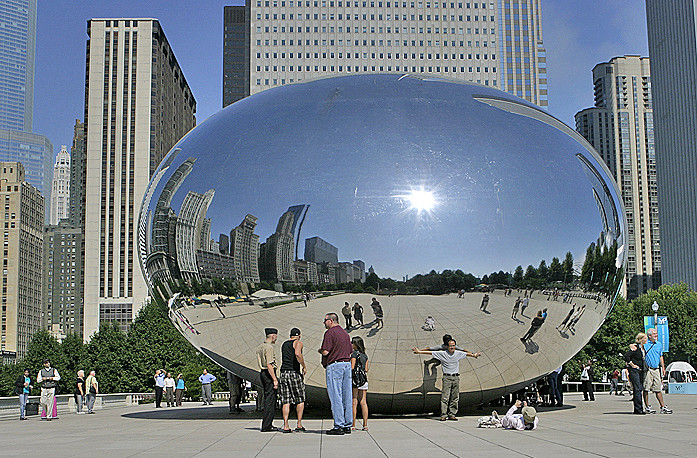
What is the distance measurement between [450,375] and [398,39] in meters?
141

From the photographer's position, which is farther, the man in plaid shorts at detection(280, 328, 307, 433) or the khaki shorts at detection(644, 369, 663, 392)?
the khaki shorts at detection(644, 369, 663, 392)

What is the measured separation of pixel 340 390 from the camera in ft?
34.7

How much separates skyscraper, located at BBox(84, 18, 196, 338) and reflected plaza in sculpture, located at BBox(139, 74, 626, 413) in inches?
4417

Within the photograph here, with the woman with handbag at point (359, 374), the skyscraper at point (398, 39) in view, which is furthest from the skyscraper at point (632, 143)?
the woman with handbag at point (359, 374)

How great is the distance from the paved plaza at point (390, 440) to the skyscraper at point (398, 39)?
13197 cm

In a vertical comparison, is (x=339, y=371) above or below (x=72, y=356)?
above

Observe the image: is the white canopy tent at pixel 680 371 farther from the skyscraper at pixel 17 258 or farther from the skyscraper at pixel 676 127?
the skyscraper at pixel 17 258

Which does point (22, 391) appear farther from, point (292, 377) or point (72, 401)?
point (292, 377)

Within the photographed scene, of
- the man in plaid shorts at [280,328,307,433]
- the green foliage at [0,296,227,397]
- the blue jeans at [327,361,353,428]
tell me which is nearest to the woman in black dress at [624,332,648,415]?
the blue jeans at [327,361,353,428]

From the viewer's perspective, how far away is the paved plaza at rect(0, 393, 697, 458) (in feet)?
27.2

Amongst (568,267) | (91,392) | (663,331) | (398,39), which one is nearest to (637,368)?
(568,267)

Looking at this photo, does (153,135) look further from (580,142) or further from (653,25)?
(580,142)

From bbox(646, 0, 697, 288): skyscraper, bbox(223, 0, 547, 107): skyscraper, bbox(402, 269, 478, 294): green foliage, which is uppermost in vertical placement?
bbox(223, 0, 547, 107): skyscraper

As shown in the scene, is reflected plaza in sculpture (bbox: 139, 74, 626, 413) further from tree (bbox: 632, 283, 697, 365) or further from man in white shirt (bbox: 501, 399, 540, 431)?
tree (bbox: 632, 283, 697, 365)
